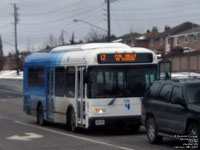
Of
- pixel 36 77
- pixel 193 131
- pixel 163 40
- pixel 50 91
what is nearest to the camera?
pixel 193 131

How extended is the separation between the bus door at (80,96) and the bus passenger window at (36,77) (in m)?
3.85

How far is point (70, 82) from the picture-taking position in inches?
684

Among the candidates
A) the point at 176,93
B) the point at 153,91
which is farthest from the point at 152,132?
the point at 176,93

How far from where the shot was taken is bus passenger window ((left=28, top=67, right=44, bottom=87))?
66.8ft

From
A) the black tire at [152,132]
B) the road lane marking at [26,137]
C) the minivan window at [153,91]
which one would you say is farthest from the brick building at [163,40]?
the black tire at [152,132]

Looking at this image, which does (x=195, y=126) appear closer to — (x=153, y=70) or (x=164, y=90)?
(x=164, y=90)

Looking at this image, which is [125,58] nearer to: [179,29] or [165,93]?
[165,93]

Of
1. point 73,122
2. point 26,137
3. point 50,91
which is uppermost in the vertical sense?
point 50,91

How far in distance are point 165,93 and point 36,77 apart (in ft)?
30.3

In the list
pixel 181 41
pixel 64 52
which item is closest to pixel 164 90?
pixel 64 52

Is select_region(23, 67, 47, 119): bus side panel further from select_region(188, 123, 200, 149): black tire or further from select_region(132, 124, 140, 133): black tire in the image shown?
select_region(188, 123, 200, 149): black tire

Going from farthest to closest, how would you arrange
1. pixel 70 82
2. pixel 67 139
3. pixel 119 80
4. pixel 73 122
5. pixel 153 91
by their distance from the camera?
pixel 70 82 → pixel 73 122 → pixel 119 80 → pixel 67 139 → pixel 153 91

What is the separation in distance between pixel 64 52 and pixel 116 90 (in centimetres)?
351

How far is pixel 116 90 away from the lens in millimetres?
16062
